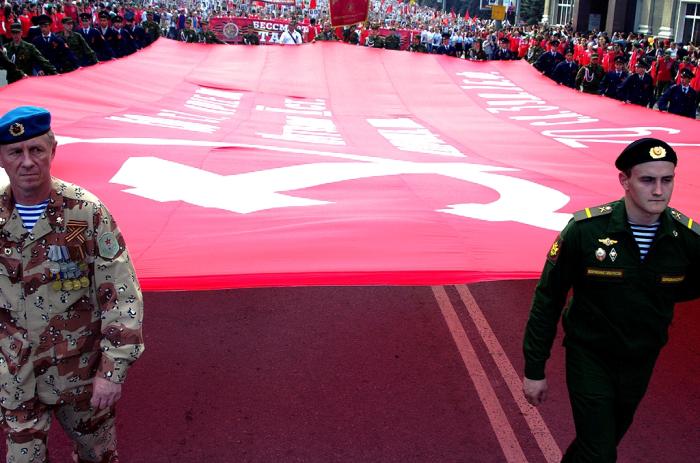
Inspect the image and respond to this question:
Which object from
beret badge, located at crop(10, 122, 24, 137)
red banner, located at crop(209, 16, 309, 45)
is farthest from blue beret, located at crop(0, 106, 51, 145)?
red banner, located at crop(209, 16, 309, 45)

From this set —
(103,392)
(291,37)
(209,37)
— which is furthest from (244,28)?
(103,392)

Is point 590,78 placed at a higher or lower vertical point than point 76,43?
lower

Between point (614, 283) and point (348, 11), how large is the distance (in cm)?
1519

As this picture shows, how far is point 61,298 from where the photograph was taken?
2639 mm

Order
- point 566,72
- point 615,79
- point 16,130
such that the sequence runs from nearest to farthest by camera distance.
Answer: point 16,130 < point 615,79 < point 566,72

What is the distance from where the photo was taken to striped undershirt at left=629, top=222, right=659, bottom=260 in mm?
2891

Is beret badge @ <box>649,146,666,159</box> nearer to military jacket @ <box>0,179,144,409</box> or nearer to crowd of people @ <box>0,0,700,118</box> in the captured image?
military jacket @ <box>0,179,144,409</box>

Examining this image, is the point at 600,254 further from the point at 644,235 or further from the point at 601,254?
the point at 644,235

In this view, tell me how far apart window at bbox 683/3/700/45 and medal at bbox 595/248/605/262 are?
33353 mm

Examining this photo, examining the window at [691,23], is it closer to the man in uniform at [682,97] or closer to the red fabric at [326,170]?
the man in uniform at [682,97]

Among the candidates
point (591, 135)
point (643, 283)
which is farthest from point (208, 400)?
point (591, 135)

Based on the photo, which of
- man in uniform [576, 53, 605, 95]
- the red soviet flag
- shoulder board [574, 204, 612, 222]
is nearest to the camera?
shoulder board [574, 204, 612, 222]

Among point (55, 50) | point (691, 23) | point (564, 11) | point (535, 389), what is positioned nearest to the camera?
point (535, 389)

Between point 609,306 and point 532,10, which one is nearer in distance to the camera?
point 609,306
